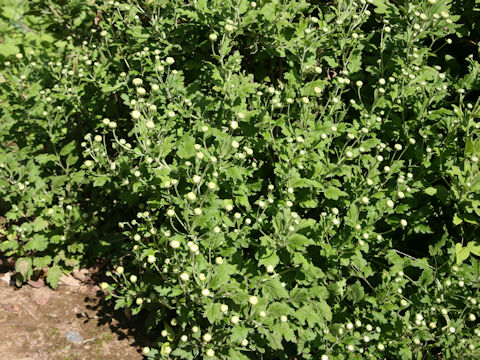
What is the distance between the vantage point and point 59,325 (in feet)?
11.6

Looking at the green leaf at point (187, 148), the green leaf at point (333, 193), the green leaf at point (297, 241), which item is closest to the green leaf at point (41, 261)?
the green leaf at point (187, 148)

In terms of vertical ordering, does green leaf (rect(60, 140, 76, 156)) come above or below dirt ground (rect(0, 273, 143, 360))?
above

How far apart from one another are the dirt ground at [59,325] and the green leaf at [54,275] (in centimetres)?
13

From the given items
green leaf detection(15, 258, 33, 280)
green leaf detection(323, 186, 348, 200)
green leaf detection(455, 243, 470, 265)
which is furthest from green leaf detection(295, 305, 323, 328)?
green leaf detection(15, 258, 33, 280)

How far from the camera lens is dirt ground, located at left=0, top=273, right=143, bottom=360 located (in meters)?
3.32

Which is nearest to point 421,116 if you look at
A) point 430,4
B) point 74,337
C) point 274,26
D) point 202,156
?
point 430,4

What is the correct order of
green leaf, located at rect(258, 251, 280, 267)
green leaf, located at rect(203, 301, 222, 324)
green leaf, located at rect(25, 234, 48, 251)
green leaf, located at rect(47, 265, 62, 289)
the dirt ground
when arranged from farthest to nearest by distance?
green leaf, located at rect(47, 265, 62, 289), green leaf, located at rect(25, 234, 48, 251), the dirt ground, green leaf, located at rect(258, 251, 280, 267), green leaf, located at rect(203, 301, 222, 324)

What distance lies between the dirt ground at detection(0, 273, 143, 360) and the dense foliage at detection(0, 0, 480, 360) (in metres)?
0.21

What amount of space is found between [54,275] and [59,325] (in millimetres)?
460

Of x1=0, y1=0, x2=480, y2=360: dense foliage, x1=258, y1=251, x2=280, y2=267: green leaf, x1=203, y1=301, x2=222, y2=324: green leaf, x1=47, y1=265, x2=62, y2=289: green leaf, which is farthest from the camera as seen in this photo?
x1=47, y1=265, x2=62, y2=289: green leaf

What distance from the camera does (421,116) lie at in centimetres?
324

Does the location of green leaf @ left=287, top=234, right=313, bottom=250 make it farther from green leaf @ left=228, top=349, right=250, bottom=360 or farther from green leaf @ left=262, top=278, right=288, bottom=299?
green leaf @ left=228, top=349, right=250, bottom=360

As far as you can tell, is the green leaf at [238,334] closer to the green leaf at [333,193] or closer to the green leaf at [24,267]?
the green leaf at [333,193]

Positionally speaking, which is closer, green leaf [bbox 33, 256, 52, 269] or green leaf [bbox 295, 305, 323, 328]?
green leaf [bbox 295, 305, 323, 328]
